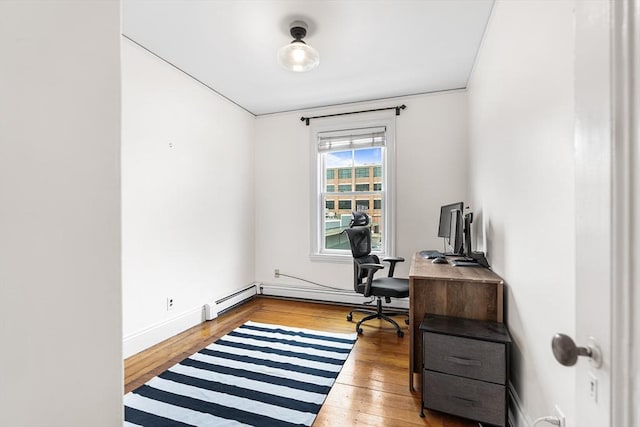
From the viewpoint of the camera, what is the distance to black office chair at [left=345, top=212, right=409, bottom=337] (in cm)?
287

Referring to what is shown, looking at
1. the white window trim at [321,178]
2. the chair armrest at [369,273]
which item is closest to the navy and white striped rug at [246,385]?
the chair armrest at [369,273]

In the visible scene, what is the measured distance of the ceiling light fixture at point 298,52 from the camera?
225 cm

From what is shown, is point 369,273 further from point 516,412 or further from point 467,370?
point 516,412

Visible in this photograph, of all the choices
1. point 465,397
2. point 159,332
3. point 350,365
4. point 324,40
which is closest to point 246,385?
point 350,365

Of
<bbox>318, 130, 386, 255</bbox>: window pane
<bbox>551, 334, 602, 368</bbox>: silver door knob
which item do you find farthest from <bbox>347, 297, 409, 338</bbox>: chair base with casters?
<bbox>551, 334, 602, 368</bbox>: silver door knob

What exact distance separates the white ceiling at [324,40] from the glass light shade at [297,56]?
18 cm

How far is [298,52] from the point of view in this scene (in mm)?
2270

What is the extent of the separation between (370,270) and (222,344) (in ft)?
5.20

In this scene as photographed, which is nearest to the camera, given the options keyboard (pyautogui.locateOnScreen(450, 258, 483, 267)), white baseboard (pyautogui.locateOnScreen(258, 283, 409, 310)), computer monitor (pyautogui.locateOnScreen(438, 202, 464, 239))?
keyboard (pyautogui.locateOnScreen(450, 258, 483, 267))

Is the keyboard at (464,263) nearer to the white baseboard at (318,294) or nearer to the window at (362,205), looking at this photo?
the white baseboard at (318,294)

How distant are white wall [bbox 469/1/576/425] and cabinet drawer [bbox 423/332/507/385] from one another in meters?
0.12

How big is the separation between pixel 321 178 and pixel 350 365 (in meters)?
2.48

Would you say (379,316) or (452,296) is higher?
(452,296)

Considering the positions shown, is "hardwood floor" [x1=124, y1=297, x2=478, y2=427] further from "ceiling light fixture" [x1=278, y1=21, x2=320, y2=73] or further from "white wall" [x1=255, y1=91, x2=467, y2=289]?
"ceiling light fixture" [x1=278, y1=21, x2=320, y2=73]
